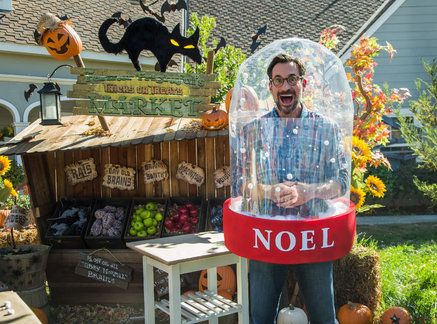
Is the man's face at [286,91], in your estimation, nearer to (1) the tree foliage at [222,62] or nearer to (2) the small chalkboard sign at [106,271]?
(2) the small chalkboard sign at [106,271]

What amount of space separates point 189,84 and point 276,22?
10657mm

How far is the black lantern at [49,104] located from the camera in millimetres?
5109

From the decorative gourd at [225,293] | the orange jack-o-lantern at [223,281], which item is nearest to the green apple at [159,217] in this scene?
the orange jack-o-lantern at [223,281]

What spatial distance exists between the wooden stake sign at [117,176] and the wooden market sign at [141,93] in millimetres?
774

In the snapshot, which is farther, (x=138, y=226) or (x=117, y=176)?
(x=117, y=176)

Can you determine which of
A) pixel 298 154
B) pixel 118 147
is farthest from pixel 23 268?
pixel 298 154

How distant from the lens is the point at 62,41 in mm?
4859

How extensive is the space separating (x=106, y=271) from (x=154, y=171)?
1.12 m

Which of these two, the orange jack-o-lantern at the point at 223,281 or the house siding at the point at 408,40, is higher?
the house siding at the point at 408,40

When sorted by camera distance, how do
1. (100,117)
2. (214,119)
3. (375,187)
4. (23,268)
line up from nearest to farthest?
(375,187) → (23,268) → (214,119) → (100,117)

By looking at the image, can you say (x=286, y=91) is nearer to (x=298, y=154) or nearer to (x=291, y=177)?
(x=298, y=154)

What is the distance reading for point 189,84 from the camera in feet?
16.4

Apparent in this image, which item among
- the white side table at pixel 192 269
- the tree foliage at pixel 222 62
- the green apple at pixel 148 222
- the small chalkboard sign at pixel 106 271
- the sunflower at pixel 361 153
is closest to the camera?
the white side table at pixel 192 269

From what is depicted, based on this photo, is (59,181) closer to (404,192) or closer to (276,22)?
(404,192)
